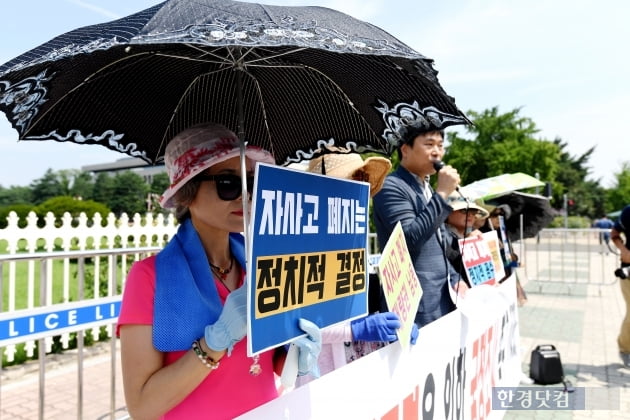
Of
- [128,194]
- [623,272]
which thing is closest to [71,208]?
[623,272]

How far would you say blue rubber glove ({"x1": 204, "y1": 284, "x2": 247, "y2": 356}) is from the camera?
1243mm

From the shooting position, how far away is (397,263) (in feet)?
6.63

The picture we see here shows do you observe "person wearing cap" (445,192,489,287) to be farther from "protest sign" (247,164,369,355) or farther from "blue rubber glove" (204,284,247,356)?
"blue rubber glove" (204,284,247,356)

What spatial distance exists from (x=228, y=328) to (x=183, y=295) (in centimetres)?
18

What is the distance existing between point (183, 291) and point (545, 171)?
113 feet

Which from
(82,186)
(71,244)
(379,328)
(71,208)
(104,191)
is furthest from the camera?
(82,186)

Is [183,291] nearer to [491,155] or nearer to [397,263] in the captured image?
[397,263]

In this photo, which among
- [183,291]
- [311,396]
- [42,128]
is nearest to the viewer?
[183,291]

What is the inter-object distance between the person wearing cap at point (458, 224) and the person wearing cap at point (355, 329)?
805 millimetres

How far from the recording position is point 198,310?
1.35 m

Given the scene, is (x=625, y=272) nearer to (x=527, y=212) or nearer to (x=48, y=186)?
(x=527, y=212)

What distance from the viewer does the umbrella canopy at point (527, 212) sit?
19.5 ft

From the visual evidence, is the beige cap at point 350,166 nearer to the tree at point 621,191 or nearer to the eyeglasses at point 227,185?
the eyeglasses at point 227,185

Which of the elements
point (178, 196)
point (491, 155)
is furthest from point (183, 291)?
point (491, 155)
